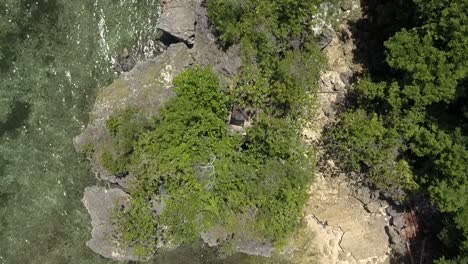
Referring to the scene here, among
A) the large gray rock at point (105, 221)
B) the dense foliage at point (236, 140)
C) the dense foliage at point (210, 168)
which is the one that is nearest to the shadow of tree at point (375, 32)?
the dense foliage at point (236, 140)

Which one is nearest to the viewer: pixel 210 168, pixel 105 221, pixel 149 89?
pixel 210 168

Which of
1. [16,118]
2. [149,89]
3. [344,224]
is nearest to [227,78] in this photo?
[149,89]

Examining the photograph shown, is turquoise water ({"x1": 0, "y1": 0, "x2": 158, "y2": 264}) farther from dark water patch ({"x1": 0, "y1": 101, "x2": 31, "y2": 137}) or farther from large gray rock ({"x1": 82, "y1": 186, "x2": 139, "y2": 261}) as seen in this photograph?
large gray rock ({"x1": 82, "y1": 186, "x2": 139, "y2": 261})

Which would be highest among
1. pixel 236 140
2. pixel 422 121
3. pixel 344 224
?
pixel 422 121

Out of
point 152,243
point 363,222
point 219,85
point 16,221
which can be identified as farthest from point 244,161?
point 16,221

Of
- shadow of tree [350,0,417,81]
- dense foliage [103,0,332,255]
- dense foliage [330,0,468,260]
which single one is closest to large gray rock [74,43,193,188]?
dense foliage [103,0,332,255]

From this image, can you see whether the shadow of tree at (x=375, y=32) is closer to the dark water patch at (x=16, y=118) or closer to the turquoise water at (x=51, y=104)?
the turquoise water at (x=51, y=104)

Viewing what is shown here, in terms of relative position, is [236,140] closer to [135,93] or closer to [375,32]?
[135,93]
